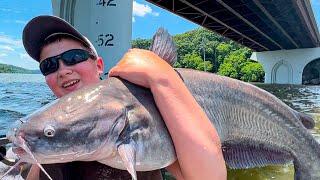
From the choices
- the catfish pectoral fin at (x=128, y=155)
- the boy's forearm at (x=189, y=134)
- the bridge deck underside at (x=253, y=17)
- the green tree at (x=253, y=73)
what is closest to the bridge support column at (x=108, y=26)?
the boy's forearm at (x=189, y=134)

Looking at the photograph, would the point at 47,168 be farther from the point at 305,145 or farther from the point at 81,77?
the point at 305,145

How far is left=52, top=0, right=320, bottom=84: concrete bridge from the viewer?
6.36 meters

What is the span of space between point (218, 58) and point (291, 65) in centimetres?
2799

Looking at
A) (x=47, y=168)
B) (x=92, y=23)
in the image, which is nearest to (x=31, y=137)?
(x=47, y=168)

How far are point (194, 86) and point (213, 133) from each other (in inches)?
13.4

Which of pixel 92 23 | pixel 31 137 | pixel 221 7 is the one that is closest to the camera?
pixel 31 137

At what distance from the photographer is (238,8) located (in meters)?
27.2

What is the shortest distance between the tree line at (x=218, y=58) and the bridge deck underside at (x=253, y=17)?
2203 cm

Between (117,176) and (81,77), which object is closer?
(117,176)

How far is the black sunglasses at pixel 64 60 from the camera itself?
6.10ft

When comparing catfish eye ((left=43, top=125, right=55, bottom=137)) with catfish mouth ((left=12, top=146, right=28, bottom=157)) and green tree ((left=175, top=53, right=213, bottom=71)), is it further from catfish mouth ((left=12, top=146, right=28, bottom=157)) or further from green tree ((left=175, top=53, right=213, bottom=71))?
green tree ((left=175, top=53, right=213, bottom=71))

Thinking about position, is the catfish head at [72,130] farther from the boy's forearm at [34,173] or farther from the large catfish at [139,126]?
the boy's forearm at [34,173]

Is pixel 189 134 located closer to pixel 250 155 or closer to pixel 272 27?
pixel 250 155

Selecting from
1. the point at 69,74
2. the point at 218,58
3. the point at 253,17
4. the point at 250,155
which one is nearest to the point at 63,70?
the point at 69,74
